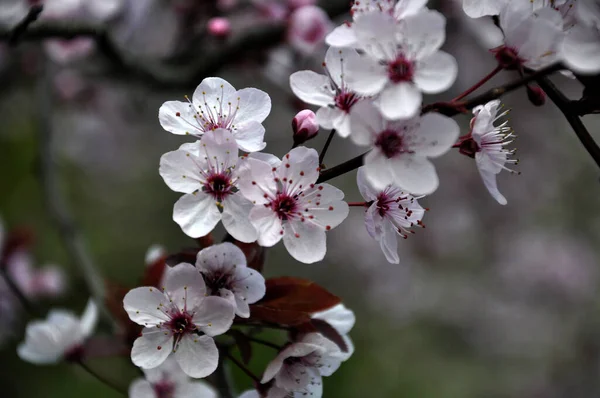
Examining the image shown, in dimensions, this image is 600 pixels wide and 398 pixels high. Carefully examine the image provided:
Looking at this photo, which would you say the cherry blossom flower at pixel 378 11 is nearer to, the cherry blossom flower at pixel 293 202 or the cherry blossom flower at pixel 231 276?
the cherry blossom flower at pixel 293 202

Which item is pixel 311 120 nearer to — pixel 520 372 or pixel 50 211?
pixel 50 211

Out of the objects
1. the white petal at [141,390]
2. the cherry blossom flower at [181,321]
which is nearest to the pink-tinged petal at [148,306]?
the cherry blossom flower at [181,321]

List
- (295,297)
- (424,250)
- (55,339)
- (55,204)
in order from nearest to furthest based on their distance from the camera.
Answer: (295,297)
(55,339)
(55,204)
(424,250)

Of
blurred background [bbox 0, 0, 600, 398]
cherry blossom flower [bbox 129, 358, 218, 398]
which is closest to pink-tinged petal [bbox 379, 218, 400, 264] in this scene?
cherry blossom flower [bbox 129, 358, 218, 398]

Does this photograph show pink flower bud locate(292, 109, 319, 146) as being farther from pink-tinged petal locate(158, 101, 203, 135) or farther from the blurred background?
the blurred background

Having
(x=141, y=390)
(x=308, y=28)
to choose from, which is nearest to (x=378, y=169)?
(x=141, y=390)

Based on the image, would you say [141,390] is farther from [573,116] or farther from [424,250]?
[424,250]
